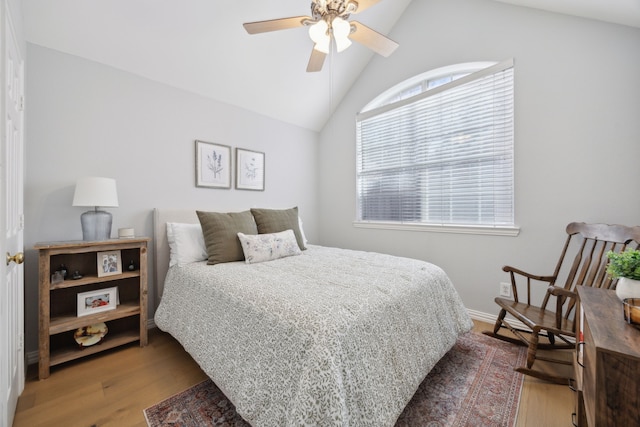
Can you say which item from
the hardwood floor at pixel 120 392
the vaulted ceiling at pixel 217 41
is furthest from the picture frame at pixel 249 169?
the hardwood floor at pixel 120 392

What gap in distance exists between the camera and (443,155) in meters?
2.74

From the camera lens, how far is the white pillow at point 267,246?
212 centimetres

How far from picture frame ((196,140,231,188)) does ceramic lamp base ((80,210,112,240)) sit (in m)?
0.88

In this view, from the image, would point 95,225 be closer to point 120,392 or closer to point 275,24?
point 120,392

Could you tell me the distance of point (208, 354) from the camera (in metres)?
1.46

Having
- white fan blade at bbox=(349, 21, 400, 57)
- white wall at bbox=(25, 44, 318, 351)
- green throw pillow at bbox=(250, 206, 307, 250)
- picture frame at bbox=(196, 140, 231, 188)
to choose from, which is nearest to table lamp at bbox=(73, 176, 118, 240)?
white wall at bbox=(25, 44, 318, 351)

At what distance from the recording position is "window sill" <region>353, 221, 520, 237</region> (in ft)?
7.58

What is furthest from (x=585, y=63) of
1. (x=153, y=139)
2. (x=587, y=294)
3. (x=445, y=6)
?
(x=153, y=139)

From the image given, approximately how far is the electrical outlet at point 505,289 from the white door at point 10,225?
10.6ft

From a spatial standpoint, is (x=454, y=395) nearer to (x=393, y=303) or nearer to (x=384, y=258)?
(x=393, y=303)

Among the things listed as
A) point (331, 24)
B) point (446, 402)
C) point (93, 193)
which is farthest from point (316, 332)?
point (93, 193)

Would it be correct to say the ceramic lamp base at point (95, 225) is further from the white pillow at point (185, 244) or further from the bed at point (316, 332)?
the bed at point (316, 332)

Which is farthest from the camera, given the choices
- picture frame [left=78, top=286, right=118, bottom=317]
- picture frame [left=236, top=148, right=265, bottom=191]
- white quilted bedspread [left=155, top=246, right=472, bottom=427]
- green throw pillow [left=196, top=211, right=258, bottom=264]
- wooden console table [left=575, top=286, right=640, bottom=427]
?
picture frame [left=236, top=148, right=265, bottom=191]

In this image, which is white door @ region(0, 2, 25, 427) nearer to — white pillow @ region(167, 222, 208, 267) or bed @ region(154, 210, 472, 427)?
bed @ region(154, 210, 472, 427)
